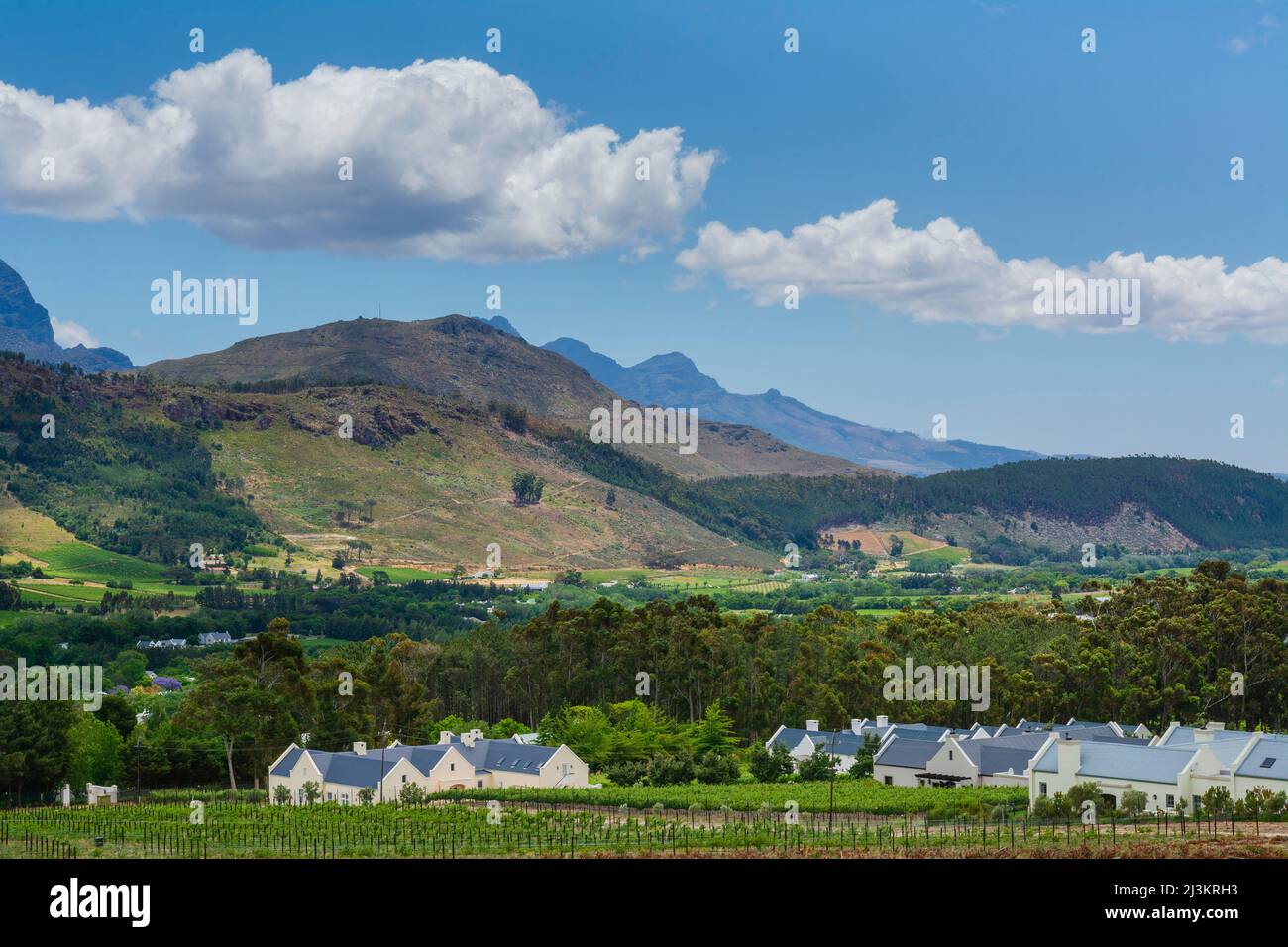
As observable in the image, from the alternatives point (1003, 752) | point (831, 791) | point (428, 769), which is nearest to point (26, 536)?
point (428, 769)

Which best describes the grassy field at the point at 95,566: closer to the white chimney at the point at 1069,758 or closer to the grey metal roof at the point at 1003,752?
the grey metal roof at the point at 1003,752

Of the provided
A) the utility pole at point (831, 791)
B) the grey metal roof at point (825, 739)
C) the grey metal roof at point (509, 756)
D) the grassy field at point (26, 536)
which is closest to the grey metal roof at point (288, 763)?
the grey metal roof at point (509, 756)

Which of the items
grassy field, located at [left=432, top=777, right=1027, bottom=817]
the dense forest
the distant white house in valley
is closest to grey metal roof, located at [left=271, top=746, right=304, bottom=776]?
the distant white house in valley

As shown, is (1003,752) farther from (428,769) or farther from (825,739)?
(428,769)
